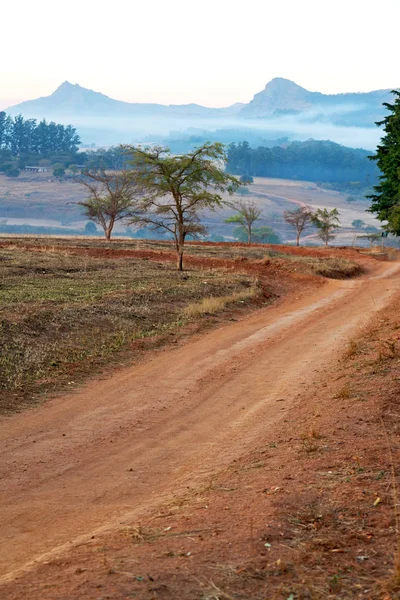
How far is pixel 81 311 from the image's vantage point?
1853 cm

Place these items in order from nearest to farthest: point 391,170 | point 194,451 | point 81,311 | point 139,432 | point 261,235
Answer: point 194,451 < point 139,432 < point 81,311 < point 391,170 < point 261,235

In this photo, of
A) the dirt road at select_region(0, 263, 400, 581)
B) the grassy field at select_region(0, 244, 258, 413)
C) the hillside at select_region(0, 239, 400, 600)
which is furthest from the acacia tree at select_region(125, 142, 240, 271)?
the dirt road at select_region(0, 263, 400, 581)

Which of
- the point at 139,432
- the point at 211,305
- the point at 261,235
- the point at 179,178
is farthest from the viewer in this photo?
the point at 261,235

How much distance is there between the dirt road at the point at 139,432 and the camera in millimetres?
7613

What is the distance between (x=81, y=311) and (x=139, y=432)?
8.20 metres

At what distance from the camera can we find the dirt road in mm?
7613

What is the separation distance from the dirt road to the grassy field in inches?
38.7

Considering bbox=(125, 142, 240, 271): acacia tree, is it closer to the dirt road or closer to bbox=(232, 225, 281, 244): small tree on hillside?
the dirt road

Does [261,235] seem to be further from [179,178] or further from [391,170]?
[179,178]

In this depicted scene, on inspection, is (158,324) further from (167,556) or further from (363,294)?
(167,556)

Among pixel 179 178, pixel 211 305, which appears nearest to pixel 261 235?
pixel 179 178

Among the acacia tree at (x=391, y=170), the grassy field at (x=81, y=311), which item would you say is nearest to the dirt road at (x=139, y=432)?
the grassy field at (x=81, y=311)

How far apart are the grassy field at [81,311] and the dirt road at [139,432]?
98cm

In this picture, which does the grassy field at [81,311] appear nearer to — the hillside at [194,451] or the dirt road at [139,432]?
the hillside at [194,451]
